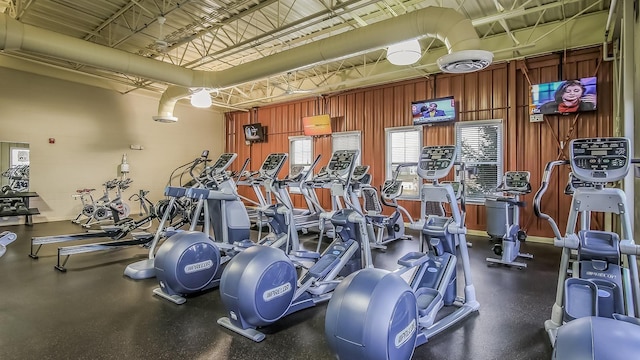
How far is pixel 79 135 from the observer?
9141mm

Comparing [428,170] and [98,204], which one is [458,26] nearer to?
[428,170]

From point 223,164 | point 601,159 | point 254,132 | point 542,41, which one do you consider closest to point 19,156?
point 254,132

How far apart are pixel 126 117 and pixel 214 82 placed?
437 centimetres

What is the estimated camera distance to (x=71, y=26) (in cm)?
677

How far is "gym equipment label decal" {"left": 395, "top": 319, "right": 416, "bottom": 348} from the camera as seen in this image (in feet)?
6.56

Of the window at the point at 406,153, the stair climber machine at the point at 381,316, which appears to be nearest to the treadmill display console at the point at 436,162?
the stair climber machine at the point at 381,316

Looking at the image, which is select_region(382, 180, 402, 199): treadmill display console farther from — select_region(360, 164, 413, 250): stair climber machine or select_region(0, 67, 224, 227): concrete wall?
select_region(0, 67, 224, 227): concrete wall

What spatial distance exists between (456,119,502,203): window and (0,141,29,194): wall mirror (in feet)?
34.0

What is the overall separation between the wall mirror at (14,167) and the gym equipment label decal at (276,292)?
885cm

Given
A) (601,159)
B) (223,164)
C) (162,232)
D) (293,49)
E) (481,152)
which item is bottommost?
(162,232)

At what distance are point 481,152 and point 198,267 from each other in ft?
20.4

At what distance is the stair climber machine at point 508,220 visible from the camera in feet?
16.0

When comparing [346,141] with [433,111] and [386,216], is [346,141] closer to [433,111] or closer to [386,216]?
[433,111]

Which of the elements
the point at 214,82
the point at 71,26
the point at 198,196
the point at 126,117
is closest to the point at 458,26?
the point at 198,196
